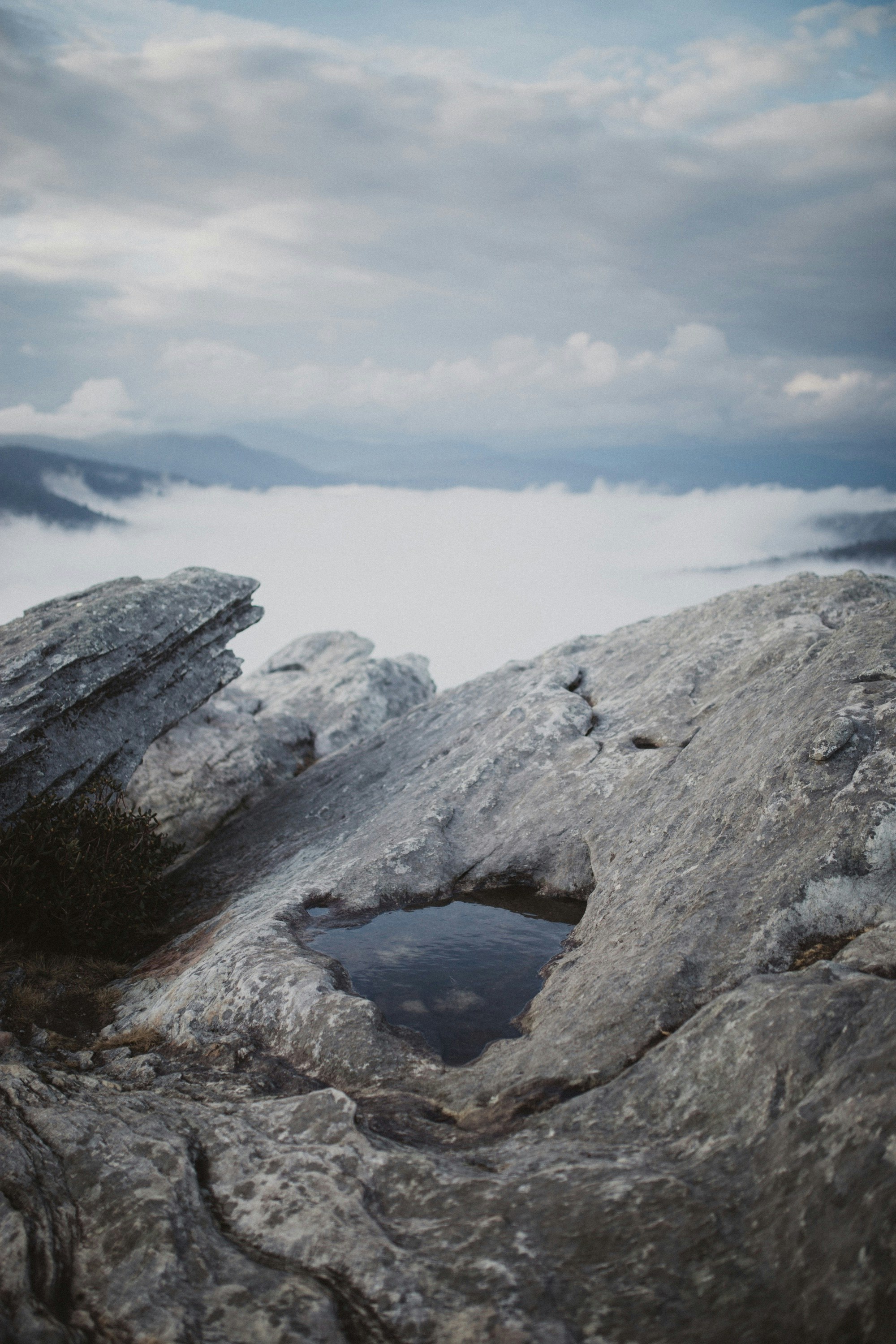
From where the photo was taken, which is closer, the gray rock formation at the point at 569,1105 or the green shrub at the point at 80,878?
the gray rock formation at the point at 569,1105

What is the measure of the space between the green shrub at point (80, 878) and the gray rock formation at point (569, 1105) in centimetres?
140

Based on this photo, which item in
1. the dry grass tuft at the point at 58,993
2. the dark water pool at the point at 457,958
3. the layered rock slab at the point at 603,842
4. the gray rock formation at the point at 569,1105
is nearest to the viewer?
the gray rock formation at the point at 569,1105

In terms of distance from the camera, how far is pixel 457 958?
1223 centimetres

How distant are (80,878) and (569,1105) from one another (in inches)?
431

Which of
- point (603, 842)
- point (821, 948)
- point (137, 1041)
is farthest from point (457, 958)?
point (821, 948)

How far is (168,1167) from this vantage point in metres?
7.11

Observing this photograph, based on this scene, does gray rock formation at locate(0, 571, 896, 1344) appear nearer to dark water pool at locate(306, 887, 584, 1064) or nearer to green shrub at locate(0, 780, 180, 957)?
dark water pool at locate(306, 887, 584, 1064)

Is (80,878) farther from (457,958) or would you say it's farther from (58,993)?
(457,958)

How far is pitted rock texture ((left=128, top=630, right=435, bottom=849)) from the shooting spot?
22.0 meters

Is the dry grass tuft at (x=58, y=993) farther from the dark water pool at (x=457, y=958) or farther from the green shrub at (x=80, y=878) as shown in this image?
the dark water pool at (x=457, y=958)

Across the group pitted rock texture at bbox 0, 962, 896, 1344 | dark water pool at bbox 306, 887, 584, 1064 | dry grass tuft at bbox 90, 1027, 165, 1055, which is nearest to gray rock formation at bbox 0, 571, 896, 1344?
pitted rock texture at bbox 0, 962, 896, 1344

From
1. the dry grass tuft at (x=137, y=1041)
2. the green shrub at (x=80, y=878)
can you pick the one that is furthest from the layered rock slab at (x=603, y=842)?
the green shrub at (x=80, y=878)

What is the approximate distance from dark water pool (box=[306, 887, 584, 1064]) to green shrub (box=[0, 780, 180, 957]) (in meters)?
4.25

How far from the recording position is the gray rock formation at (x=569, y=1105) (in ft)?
17.3
